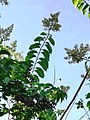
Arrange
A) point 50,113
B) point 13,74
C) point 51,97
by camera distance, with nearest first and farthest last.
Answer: point 50,113, point 13,74, point 51,97

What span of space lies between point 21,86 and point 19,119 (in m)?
0.34

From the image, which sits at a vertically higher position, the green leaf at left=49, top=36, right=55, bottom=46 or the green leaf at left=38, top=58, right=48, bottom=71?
the green leaf at left=49, top=36, right=55, bottom=46

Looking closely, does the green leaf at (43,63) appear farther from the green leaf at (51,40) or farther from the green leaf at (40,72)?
the green leaf at (51,40)

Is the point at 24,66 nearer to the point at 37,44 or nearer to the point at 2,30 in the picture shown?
the point at 37,44

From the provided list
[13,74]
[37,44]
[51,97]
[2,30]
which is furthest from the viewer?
[2,30]

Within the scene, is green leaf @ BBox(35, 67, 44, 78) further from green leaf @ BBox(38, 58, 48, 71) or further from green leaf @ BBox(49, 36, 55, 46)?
green leaf @ BBox(49, 36, 55, 46)

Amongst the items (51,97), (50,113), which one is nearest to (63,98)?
(51,97)

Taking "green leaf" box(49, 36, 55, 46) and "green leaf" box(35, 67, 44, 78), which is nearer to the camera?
"green leaf" box(35, 67, 44, 78)

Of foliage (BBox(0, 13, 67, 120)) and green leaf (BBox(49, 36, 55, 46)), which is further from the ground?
green leaf (BBox(49, 36, 55, 46))

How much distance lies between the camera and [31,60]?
9.44ft

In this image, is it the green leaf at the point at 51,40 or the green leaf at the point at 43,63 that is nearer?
the green leaf at the point at 43,63

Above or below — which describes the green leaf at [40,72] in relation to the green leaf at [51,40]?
below

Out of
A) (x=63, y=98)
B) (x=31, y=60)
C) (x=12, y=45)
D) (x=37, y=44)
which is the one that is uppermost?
(x=12, y=45)

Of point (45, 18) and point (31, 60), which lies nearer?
point (31, 60)
